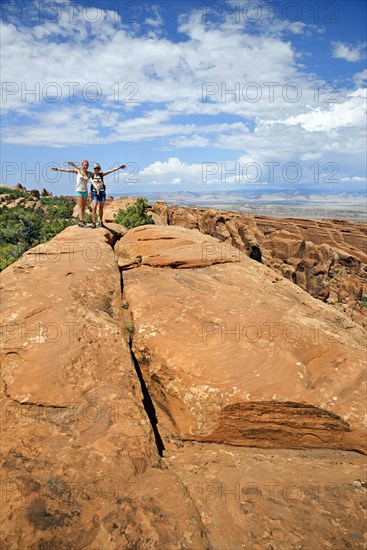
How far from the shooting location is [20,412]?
5.98m

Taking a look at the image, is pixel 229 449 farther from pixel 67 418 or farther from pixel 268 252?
pixel 268 252

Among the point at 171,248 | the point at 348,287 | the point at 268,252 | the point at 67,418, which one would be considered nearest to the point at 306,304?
the point at 171,248

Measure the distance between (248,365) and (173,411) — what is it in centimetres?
185

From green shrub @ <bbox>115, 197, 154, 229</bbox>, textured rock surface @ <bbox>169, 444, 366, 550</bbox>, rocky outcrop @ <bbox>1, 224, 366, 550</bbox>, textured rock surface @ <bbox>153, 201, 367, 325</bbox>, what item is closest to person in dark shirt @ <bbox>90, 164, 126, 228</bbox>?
rocky outcrop @ <bbox>1, 224, 366, 550</bbox>

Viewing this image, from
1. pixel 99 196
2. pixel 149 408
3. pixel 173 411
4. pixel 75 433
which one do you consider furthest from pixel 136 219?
pixel 75 433


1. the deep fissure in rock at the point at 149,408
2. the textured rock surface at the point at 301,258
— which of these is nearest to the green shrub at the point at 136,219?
the textured rock surface at the point at 301,258

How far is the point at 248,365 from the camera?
24.4 ft

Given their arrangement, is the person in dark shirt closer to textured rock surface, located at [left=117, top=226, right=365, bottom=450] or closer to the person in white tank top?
the person in white tank top

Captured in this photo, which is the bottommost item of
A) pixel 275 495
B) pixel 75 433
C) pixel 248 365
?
pixel 275 495

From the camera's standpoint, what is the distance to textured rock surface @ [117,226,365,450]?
7.03 m

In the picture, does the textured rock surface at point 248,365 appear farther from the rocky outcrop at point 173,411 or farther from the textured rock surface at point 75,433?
the textured rock surface at point 75,433

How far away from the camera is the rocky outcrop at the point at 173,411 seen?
4703mm

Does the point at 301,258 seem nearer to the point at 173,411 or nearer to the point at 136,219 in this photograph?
the point at 136,219

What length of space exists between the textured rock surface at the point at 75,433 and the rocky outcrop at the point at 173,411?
0.02 meters
